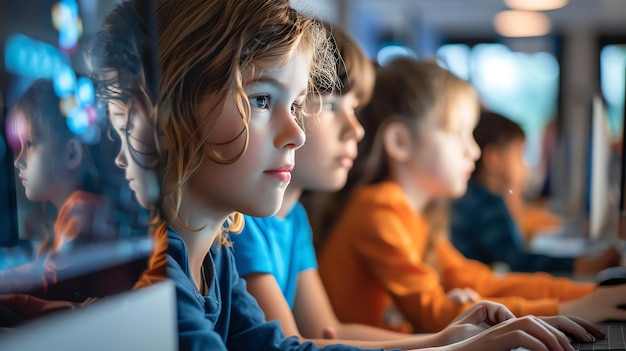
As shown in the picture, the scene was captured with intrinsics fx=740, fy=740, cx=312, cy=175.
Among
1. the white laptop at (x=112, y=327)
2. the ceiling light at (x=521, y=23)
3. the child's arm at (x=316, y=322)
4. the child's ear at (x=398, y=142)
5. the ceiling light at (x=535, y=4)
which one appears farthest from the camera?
the ceiling light at (x=521, y=23)

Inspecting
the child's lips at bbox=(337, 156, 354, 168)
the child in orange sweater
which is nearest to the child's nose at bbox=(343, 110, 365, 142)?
the child's lips at bbox=(337, 156, 354, 168)

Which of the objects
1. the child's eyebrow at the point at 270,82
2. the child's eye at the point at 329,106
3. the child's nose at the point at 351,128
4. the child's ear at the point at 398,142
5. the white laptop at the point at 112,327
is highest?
the child's eyebrow at the point at 270,82

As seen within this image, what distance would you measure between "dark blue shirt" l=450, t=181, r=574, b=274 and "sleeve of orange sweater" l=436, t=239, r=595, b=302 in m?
0.44

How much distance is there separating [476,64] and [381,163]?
2947 millimetres

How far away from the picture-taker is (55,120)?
0.36m

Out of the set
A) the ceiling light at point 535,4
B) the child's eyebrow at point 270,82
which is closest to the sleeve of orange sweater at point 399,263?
the child's eyebrow at point 270,82

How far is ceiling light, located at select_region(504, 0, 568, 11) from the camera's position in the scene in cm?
278

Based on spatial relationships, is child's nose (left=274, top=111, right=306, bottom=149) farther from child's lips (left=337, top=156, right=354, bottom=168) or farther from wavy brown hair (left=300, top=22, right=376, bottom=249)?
child's lips (left=337, top=156, right=354, bottom=168)

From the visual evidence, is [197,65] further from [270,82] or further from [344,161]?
[344,161]

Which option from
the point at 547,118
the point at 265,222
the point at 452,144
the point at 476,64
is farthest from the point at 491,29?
the point at 265,222

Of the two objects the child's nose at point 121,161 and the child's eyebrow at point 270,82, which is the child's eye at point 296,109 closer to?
the child's eyebrow at point 270,82

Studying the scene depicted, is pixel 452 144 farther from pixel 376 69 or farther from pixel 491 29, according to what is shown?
pixel 491 29

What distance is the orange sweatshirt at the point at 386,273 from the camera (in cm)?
85

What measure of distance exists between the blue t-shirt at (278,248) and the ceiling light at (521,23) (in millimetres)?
2418
